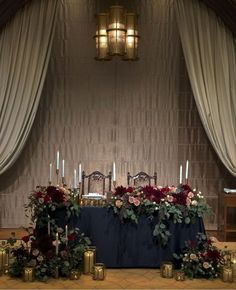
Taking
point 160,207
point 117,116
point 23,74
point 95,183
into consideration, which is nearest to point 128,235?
point 160,207

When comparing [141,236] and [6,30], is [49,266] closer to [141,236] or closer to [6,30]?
[141,236]

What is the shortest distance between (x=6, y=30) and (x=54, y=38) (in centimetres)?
74

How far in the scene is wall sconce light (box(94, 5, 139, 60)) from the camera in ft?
21.2

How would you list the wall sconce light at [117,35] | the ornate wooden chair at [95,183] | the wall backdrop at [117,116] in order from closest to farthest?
1. the wall sconce light at [117,35]
2. the ornate wooden chair at [95,183]
3. the wall backdrop at [117,116]

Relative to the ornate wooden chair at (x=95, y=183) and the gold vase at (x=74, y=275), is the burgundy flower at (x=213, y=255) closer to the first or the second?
the gold vase at (x=74, y=275)

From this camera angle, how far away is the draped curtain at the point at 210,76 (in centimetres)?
739

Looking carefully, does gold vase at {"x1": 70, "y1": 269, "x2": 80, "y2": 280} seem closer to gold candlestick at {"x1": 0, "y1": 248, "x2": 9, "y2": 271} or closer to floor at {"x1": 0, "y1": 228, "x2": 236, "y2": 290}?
floor at {"x1": 0, "y1": 228, "x2": 236, "y2": 290}

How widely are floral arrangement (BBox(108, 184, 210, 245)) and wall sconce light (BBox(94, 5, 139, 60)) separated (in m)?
2.10

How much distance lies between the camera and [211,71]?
24.4ft

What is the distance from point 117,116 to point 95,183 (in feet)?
3.64

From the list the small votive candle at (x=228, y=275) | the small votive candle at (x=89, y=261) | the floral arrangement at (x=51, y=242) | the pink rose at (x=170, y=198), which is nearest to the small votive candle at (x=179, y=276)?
the small votive candle at (x=228, y=275)

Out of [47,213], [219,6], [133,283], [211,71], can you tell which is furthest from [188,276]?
[219,6]

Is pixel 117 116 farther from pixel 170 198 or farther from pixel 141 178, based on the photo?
pixel 170 198

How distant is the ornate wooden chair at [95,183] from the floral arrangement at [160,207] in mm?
2106
